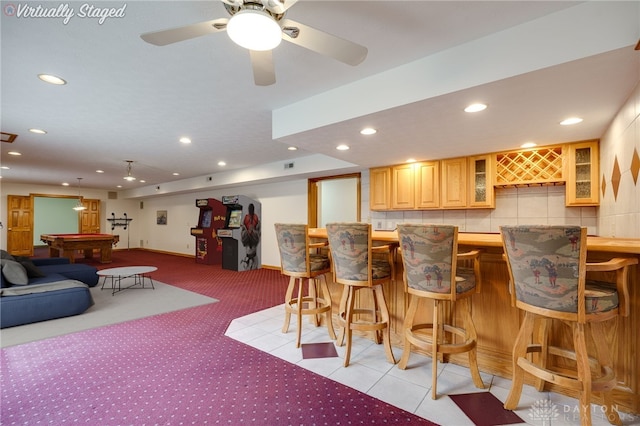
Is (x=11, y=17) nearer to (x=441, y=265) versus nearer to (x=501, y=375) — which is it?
(x=441, y=265)

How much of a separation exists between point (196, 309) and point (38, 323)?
1695 millimetres

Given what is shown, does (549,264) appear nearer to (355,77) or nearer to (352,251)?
(352,251)

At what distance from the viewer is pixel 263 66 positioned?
5.80ft

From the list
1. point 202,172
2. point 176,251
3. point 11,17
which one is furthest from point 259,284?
point 176,251

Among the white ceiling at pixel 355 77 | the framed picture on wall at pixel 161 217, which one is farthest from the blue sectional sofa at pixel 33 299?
the framed picture on wall at pixel 161 217

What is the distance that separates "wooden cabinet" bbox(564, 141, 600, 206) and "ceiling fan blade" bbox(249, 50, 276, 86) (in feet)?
12.6

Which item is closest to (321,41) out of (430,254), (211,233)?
(430,254)

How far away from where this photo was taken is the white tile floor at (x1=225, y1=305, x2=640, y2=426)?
177 cm

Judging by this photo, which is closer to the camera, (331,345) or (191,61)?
(191,61)

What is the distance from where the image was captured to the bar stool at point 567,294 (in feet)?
5.02

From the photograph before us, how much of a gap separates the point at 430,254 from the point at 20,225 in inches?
507

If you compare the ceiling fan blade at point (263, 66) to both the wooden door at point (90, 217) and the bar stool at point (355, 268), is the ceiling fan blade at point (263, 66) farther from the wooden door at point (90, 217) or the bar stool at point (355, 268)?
the wooden door at point (90, 217)

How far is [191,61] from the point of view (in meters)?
2.31

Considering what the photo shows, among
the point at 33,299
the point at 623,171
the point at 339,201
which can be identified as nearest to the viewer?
the point at 623,171
